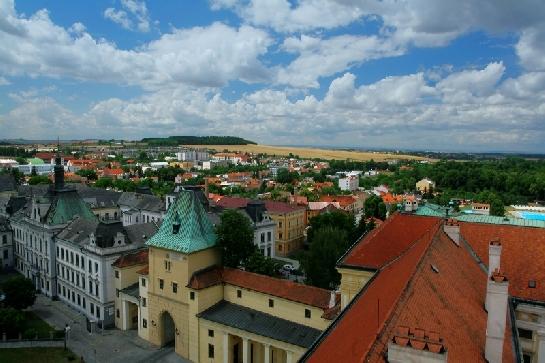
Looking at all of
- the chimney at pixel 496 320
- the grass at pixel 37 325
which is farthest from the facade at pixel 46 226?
the chimney at pixel 496 320

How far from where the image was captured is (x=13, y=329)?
140ft

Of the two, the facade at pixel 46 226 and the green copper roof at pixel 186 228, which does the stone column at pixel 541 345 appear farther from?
the facade at pixel 46 226

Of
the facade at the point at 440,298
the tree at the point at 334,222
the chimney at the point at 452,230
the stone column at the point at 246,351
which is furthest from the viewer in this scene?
the tree at the point at 334,222

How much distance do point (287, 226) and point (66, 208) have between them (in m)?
38.0

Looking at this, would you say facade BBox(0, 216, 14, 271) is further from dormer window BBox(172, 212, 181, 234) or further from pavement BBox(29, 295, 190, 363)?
dormer window BBox(172, 212, 181, 234)

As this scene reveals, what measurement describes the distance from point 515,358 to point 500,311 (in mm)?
3893

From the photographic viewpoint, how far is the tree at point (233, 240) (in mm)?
43031

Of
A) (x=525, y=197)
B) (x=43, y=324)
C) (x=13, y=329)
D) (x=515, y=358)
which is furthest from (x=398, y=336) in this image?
(x=525, y=197)

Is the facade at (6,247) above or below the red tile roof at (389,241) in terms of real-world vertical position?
below

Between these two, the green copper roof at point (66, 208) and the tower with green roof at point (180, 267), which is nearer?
the tower with green roof at point (180, 267)

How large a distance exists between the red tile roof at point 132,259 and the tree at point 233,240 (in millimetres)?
9947

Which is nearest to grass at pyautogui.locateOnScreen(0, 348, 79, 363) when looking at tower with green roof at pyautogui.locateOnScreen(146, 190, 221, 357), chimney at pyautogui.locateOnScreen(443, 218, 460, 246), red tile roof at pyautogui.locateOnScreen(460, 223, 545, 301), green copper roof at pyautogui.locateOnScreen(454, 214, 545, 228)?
tower with green roof at pyautogui.locateOnScreen(146, 190, 221, 357)

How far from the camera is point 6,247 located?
67.9 metres

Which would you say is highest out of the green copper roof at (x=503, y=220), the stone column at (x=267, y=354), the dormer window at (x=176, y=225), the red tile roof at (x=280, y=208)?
the green copper roof at (x=503, y=220)
